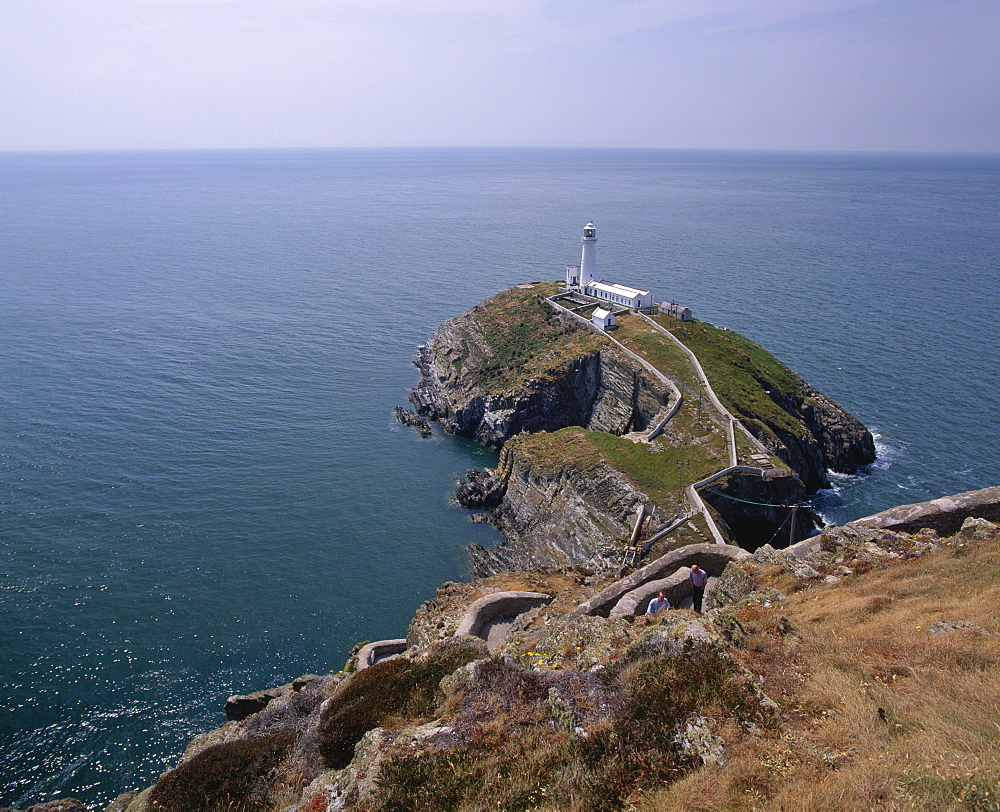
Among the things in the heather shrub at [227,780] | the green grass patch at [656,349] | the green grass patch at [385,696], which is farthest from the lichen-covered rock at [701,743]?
the green grass patch at [656,349]

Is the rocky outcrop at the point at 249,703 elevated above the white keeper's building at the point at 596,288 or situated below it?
below

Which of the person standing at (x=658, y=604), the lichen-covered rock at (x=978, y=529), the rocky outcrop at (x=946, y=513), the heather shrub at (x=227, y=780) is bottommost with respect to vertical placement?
the heather shrub at (x=227, y=780)

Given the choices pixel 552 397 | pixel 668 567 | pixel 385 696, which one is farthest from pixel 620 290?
pixel 385 696

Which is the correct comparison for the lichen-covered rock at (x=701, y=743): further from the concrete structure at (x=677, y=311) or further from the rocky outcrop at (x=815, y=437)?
the concrete structure at (x=677, y=311)

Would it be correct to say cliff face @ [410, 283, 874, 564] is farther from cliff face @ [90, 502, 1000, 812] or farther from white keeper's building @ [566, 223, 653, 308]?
cliff face @ [90, 502, 1000, 812]

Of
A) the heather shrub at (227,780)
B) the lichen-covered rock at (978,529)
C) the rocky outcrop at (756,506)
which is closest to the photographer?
the heather shrub at (227,780)

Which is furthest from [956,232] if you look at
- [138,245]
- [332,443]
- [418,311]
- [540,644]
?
[138,245]
